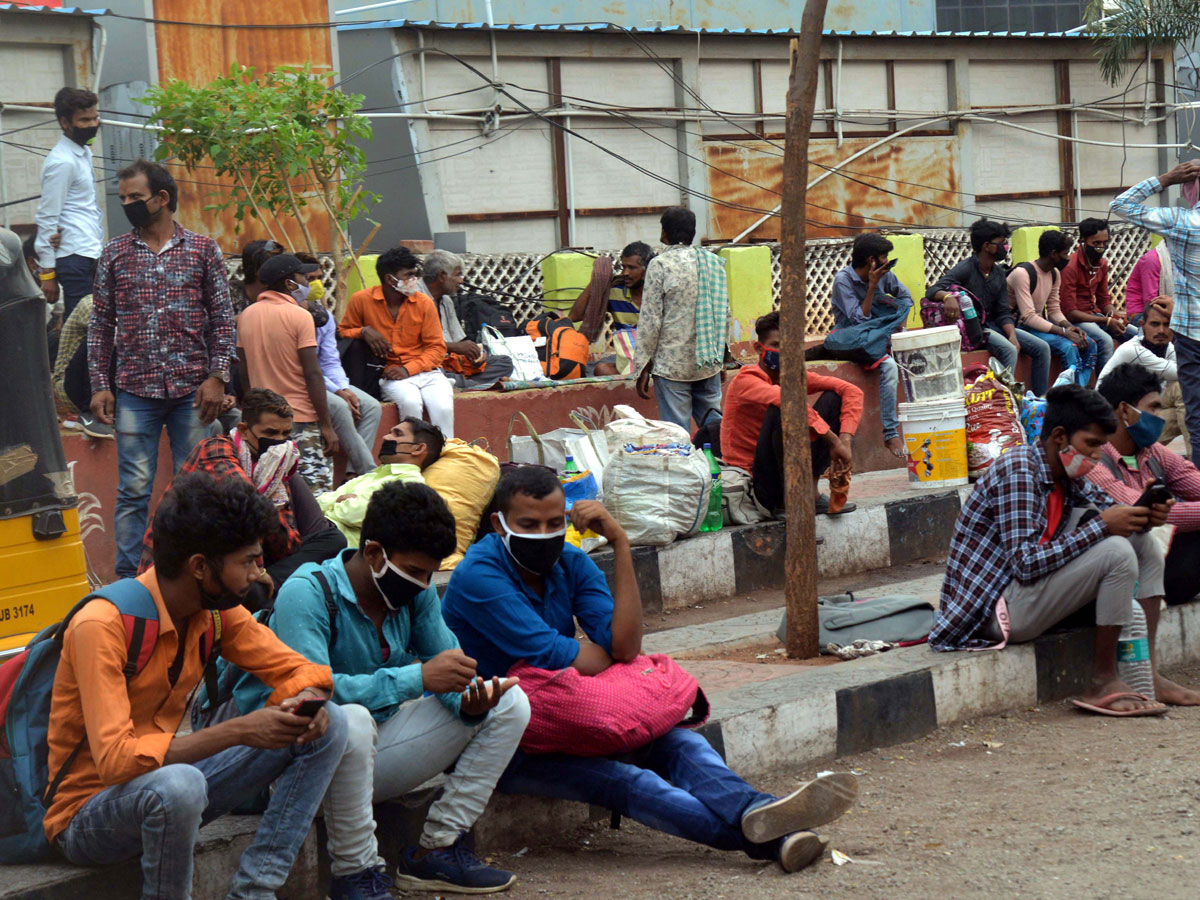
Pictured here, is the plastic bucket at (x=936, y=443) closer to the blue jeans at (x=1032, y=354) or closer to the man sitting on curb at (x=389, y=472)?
the blue jeans at (x=1032, y=354)

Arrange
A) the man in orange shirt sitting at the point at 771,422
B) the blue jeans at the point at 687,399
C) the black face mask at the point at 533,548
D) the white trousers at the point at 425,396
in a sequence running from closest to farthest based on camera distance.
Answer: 1. the black face mask at the point at 533,548
2. the man in orange shirt sitting at the point at 771,422
3. the white trousers at the point at 425,396
4. the blue jeans at the point at 687,399

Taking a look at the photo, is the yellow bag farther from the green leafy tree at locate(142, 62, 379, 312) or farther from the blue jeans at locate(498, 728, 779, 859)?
the green leafy tree at locate(142, 62, 379, 312)

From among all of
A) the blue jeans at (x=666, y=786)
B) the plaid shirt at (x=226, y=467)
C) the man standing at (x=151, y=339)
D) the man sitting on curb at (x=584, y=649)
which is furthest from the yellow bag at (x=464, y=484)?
the blue jeans at (x=666, y=786)

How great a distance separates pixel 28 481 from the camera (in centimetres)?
463

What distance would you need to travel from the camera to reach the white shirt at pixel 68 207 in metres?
8.20

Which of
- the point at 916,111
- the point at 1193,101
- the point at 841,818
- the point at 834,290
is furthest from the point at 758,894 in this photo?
the point at 1193,101

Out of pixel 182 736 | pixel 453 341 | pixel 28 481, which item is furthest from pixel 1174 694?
A: pixel 453 341

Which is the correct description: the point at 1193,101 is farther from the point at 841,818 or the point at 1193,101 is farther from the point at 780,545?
the point at 841,818

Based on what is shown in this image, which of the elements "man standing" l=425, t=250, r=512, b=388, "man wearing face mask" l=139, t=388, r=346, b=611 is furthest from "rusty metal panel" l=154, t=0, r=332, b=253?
"man wearing face mask" l=139, t=388, r=346, b=611

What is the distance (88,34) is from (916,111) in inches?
414

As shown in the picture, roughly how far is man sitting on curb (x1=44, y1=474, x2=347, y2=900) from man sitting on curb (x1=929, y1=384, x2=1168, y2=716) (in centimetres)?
284

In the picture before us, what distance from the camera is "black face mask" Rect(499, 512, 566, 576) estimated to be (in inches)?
163

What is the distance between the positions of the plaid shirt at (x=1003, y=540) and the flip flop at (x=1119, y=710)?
1.50 feet

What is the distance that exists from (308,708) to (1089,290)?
35.6 feet
